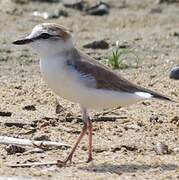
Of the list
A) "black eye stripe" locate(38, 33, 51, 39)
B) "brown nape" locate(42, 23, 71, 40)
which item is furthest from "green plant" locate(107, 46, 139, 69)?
"black eye stripe" locate(38, 33, 51, 39)

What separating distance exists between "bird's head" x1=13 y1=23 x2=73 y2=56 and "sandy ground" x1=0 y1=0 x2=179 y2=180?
3.26 feet

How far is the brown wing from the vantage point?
8.19 meters

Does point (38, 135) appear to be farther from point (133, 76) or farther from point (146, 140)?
point (133, 76)

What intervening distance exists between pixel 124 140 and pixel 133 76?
3.15 metres

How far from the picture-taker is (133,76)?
11.9 m

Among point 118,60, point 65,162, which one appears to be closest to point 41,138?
point 65,162

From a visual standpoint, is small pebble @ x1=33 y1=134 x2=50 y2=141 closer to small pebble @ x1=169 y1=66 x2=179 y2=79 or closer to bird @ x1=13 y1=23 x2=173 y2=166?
bird @ x1=13 y1=23 x2=173 y2=166

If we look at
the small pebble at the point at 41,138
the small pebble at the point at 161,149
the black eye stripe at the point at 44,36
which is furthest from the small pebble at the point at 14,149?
the small pebble at the point at 161,149

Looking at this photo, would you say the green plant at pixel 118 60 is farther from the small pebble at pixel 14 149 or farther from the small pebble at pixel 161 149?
the small pebble at pixel 14 149

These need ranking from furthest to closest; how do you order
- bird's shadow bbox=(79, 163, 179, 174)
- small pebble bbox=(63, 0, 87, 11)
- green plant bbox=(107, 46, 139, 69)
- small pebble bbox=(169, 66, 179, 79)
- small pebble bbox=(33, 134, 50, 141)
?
small pebble bbox=(63, 0, 87, 11), green plant bbox=(107, 46, 139, 69), small pebble bbox=(169, 66, 179, 79), small pebble bbox=(33, 134, 50, 141), bird's shadow bbox=(79, 163, 179, 174)

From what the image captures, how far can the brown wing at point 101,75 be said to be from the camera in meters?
8.19

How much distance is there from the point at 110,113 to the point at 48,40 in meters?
2.08

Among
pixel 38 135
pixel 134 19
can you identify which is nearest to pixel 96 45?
pixel 134 19

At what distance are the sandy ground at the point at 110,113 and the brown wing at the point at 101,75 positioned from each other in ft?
2.00
